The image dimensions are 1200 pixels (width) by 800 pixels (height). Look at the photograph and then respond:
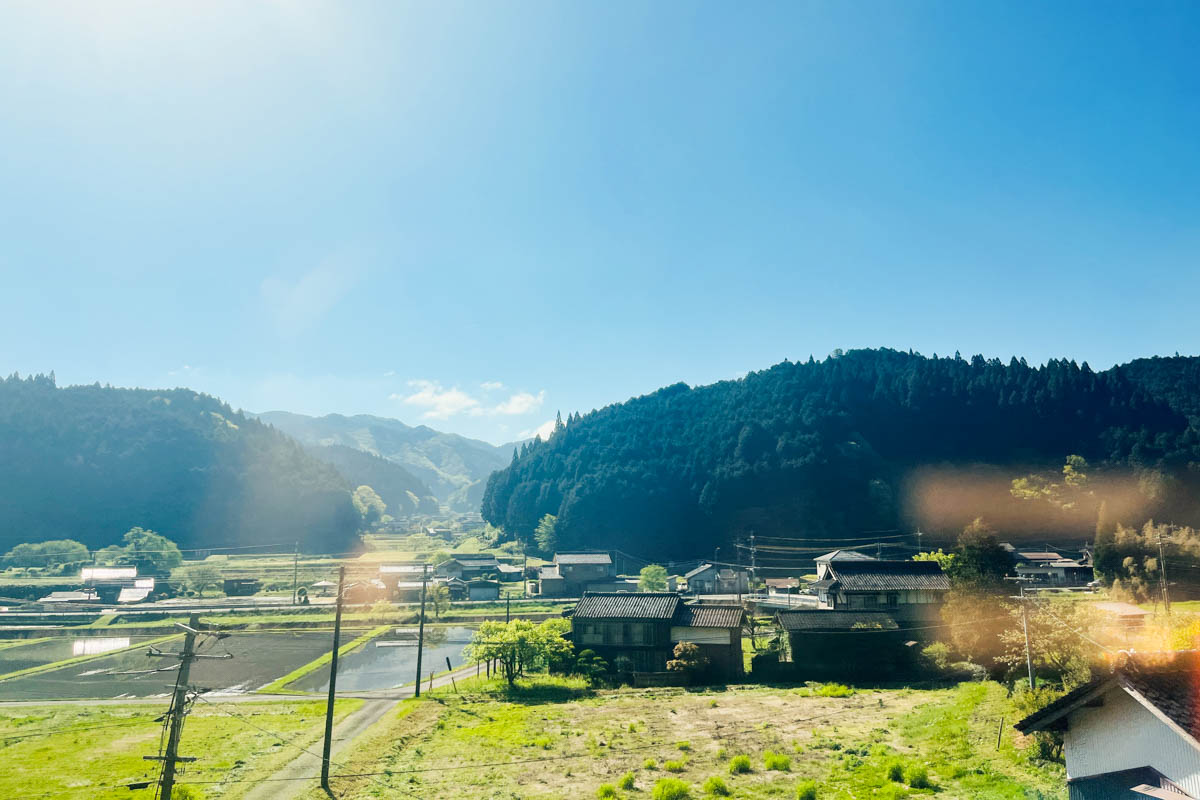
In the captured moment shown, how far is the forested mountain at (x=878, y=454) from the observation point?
359ft

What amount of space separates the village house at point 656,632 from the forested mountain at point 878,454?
75.6m

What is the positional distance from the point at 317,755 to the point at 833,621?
1288 inches

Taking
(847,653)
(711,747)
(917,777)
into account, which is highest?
(917,777)

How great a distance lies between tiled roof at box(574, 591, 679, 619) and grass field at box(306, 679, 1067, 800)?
326 inches

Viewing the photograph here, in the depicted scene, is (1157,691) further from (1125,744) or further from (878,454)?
(878,454)

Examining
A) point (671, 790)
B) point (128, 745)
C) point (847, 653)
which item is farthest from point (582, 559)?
point (671, 790)

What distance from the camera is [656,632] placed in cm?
4262

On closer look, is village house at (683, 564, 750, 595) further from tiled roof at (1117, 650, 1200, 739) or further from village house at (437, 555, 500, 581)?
tiled roof at (1117, 650, 1200, 739)

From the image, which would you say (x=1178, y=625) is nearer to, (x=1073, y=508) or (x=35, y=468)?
(x=1073, y=508)

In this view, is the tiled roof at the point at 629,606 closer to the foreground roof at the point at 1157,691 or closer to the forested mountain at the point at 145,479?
the foreground roof at the point at 1157,691

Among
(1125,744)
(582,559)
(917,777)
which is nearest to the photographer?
(1125,744)

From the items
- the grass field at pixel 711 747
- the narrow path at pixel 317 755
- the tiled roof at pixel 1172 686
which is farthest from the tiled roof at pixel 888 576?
the tiled roof at pixel 1172 686

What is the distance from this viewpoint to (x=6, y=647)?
196 feet

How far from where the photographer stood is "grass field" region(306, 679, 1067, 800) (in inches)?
742
